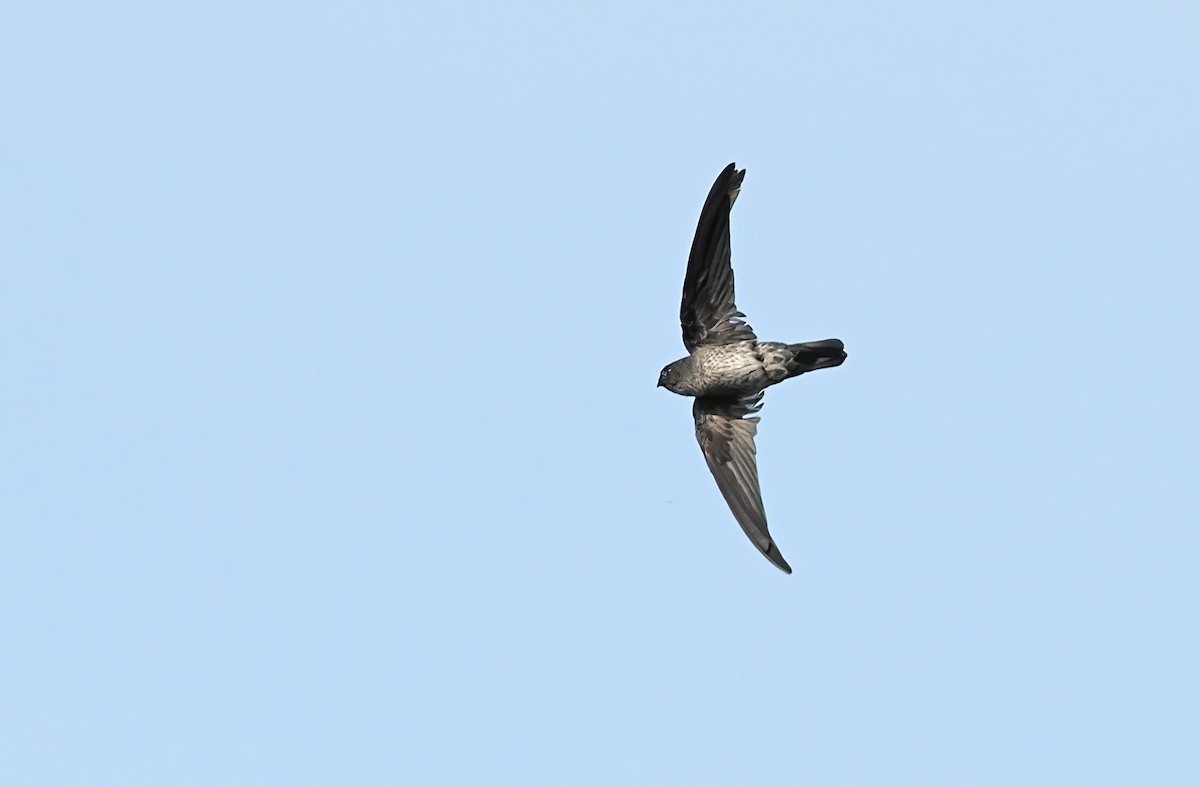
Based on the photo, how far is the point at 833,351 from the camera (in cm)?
1756

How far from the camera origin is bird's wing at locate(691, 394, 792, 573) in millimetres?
18078

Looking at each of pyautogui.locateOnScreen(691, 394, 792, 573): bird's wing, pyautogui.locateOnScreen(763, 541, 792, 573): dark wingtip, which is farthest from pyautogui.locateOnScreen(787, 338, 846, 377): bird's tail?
pyautogui.locateOnScreen(763, 541, 792, 573): dark wingtip

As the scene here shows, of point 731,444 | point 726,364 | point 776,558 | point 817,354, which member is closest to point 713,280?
point 726,364

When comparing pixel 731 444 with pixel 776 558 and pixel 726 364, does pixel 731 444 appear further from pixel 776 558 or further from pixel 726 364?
pixel 776 558

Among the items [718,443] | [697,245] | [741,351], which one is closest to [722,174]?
[697,245]

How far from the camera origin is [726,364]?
17.9 m

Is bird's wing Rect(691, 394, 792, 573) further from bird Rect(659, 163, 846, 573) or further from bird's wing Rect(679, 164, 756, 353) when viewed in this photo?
bird's wing Rect(679, 164, 756, 353)

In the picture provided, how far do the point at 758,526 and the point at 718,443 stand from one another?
4.79 ft

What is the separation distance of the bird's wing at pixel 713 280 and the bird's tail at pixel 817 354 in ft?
2.11

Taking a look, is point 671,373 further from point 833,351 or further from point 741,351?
point 833,351

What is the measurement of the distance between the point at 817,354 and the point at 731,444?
1743mm

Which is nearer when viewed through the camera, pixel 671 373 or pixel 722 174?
pixel 722 174

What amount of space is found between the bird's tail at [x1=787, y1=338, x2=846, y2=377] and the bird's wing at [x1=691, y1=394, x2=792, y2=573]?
3.10 feet

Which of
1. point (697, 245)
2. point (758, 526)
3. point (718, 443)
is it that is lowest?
point (758, 526)
